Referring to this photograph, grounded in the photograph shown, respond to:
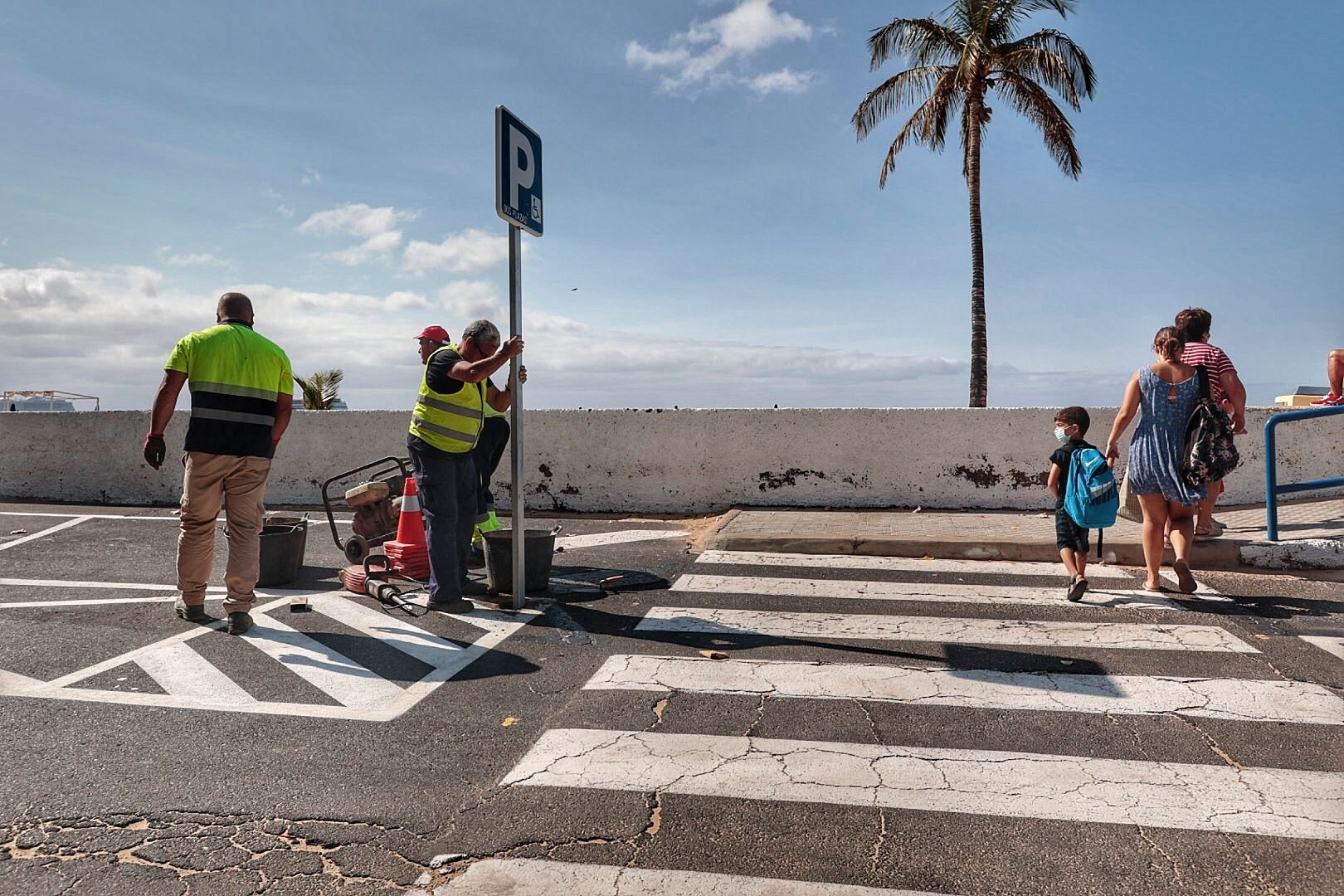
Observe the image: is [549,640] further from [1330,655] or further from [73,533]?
[73,533]

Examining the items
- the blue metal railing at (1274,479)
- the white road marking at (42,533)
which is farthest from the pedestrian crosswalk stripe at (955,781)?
the white road marking at (42,533)

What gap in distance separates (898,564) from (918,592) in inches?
45.5

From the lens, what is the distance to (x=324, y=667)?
4.79 meters

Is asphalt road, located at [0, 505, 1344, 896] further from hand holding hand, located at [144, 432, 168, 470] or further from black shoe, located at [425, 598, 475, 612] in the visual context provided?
hand holding hand, located at [144, 432, 168, 470]

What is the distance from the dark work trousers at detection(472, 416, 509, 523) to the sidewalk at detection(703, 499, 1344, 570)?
2.24 m

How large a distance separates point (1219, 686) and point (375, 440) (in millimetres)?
10554

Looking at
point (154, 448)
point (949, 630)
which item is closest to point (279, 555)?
point (154, 448)

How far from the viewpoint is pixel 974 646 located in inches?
200

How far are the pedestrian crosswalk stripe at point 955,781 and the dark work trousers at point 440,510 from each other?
2.46 metres

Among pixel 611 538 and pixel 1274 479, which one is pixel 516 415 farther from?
pixel 1274 479

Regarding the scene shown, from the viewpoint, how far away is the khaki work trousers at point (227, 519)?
561cm

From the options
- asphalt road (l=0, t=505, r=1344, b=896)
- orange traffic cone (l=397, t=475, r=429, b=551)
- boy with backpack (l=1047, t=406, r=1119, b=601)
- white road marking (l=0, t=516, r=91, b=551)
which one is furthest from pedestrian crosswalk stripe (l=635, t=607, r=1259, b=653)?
white road marking (l=0, t=516, r=91, b=551)

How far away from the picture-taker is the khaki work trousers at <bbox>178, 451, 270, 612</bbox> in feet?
18.4

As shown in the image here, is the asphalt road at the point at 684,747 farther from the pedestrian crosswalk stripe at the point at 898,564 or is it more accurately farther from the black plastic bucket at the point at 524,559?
the pedestrian crosswalk stripe at the point at 898,564
